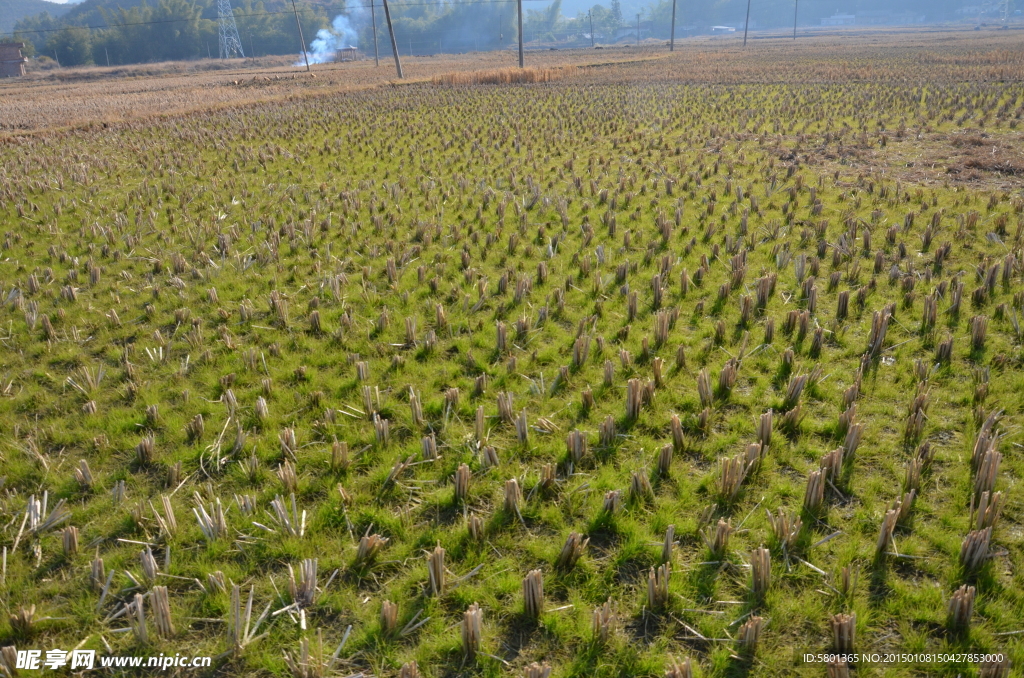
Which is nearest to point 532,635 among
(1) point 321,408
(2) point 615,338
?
(1) point 321,408

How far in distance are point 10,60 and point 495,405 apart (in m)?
87.7

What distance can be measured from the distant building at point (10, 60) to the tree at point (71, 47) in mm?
25128

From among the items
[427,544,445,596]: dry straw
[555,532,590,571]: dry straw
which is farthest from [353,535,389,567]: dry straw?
[555,532,590,571]: dry straw

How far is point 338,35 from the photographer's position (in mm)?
123812

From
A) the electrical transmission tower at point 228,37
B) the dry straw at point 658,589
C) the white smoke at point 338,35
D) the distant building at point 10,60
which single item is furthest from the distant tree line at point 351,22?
the dry straw at point 658,589

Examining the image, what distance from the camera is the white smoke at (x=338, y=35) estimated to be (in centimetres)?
10353

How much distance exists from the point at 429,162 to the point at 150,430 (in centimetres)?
1127

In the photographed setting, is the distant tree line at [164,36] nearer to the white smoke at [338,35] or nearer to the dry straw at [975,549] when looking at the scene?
the white smoke at [338,35]

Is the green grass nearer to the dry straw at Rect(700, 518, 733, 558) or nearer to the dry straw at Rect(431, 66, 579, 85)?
the dry straw at Rect(700, 518, 733, 558)

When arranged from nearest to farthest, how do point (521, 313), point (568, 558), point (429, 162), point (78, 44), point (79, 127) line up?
point (568, 558) < point (521, 313) < point (429, 162) < point (79, 127) < point (78, 44)

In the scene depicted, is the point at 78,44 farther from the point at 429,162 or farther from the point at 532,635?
the point at 532,635

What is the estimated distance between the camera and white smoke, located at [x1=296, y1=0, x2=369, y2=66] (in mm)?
103531

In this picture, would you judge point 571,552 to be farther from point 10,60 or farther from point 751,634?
point 10,60

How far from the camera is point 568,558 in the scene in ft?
11.5
